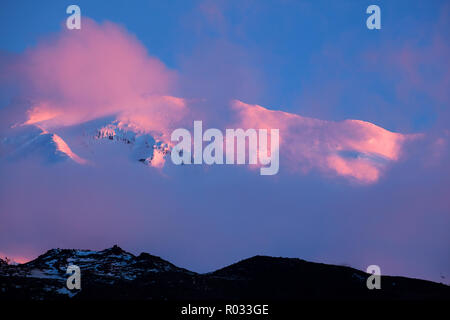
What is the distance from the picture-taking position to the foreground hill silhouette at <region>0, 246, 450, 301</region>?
188 ft

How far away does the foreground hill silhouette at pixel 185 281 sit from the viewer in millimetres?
57219

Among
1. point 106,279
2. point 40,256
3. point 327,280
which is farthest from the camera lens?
point 40,256

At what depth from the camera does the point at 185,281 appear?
63.2 m

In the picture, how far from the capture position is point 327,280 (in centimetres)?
6750

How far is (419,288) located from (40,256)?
5322 centimetres

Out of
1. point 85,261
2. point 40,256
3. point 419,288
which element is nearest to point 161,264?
point 85,261
